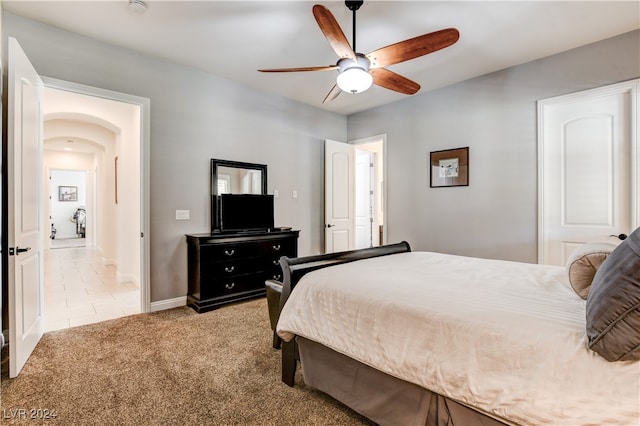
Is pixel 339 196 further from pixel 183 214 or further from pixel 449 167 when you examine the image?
pixel 183 214

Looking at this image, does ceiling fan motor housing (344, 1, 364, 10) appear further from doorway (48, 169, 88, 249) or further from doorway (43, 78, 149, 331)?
doorway (48, 169, 88, 249)

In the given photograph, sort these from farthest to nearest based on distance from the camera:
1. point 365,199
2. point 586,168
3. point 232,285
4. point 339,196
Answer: point 365,199 < point 339,196 < point 232,285 < point 586,168

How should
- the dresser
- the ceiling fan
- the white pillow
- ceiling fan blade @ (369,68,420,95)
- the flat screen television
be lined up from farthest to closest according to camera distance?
the flat screen television
the dresser
ceiling fan blade @ (369,68,420,95)
the ceiling fan
the white pillow

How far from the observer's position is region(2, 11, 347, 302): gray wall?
2.99 meters

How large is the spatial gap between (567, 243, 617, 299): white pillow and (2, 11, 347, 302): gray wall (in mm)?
3554

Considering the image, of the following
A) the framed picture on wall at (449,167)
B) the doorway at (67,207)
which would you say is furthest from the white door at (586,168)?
the doorway at (67,207)

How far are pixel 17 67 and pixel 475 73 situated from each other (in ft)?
14.2

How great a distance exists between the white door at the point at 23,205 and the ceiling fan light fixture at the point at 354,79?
7.47 feet

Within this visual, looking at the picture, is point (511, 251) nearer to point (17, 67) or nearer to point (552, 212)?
point (552, 212)

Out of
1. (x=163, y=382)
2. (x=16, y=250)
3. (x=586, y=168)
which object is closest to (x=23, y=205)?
(x=16, y=250)

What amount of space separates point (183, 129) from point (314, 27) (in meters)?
1.91

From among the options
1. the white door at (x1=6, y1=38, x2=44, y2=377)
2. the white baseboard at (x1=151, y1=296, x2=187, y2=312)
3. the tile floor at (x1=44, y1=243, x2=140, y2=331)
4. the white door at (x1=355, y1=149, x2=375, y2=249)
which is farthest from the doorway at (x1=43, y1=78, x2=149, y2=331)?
the white door at (x1=355, y1=149, x2=375, y2=249)

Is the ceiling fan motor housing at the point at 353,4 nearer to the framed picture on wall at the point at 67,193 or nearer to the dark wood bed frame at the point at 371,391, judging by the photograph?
the dark wood bed frame at the point at 371,391

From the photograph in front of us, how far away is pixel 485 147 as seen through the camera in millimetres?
3867
